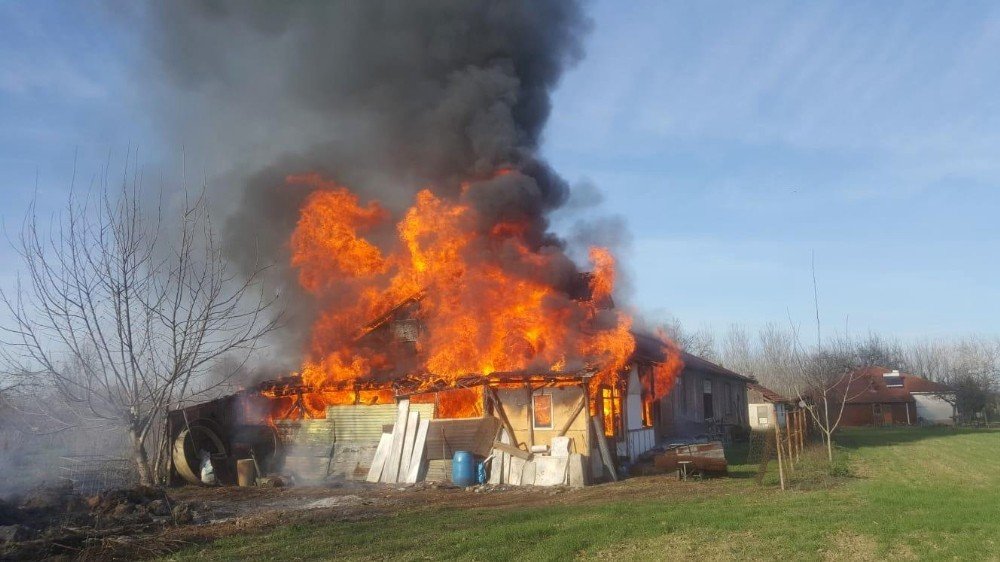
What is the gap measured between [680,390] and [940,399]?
1627 inches

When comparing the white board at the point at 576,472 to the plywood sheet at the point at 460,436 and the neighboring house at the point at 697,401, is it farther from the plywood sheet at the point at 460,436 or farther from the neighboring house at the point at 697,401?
the neighboring house at the point at 697,401

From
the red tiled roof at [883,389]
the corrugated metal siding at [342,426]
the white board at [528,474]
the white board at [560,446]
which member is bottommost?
the white board at [528,474]

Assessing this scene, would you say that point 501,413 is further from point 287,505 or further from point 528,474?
point 287,505

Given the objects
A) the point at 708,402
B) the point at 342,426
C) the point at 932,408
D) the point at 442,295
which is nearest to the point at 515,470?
the point at 342,426

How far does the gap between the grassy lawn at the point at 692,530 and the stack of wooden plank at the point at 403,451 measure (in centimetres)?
528

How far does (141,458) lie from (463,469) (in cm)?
778

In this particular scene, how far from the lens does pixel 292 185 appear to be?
26625 millimetres

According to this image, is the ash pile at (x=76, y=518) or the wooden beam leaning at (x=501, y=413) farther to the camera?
the wooden beam leaning at (x=501, y=413)

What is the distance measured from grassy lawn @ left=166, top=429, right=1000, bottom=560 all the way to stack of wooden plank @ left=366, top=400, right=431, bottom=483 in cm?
528

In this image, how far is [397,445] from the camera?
19.1m

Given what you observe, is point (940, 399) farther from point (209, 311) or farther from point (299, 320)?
point (209, 311)

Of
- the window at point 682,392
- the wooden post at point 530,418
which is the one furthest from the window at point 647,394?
the wooden post at point 530,418

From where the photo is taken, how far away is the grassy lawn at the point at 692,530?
887 cm

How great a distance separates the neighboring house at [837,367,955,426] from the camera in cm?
5688
